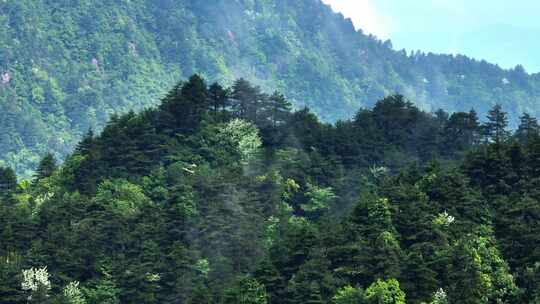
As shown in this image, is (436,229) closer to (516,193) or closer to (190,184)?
(516,193)

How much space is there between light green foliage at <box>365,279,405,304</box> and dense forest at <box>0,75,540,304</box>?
0.09m

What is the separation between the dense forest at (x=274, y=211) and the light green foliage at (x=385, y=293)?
0.28 ft

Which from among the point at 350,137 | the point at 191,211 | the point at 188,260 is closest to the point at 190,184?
the point at 191,211

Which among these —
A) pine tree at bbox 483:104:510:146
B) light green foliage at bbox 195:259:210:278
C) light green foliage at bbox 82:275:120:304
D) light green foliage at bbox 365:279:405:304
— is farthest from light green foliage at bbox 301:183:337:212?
light green foliage at bbox 365:279:405:304

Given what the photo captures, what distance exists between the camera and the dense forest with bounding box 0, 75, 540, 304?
64812mm

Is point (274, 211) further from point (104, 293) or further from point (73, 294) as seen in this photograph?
point (73, 294)

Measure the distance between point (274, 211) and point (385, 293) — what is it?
65.1 feet

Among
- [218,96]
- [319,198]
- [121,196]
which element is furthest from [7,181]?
[319,198]

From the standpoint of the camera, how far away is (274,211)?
8062cm

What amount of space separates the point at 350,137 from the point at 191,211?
54.0ft

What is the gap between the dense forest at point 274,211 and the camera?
2552 inches

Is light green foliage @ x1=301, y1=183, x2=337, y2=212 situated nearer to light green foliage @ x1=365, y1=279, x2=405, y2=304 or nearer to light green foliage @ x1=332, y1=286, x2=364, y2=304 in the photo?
light green foliage @ x1=332, y1=286, x2=364, y2=304

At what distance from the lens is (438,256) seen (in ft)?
212

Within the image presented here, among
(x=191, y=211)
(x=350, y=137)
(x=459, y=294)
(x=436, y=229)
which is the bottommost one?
(x=459, y=294)
